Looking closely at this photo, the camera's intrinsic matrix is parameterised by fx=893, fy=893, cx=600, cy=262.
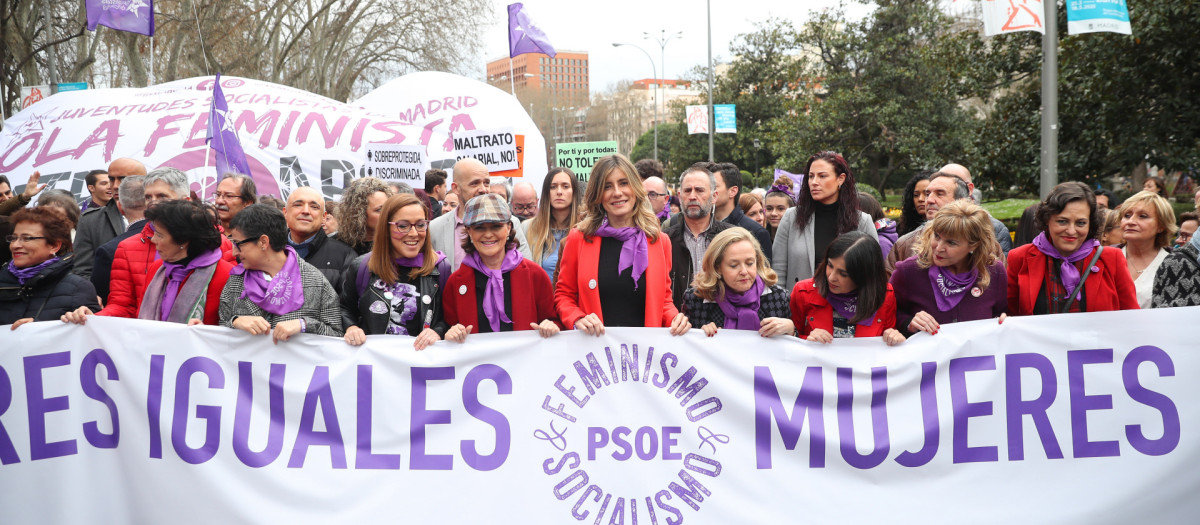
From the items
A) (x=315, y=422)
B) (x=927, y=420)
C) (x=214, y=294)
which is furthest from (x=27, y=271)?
(x=927, y=420)

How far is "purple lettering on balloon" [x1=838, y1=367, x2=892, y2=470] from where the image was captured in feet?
12.4

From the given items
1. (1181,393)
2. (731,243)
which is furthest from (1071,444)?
(731,243)

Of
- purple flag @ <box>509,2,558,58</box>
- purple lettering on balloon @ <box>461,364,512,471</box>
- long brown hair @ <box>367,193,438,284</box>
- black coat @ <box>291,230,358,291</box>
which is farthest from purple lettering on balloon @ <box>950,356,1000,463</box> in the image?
purple flag @ <box>509,2,558,58</box>

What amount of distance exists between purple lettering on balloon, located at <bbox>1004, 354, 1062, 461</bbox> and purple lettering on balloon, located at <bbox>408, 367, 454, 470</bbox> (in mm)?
2394

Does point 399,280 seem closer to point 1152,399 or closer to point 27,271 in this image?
point 27,271

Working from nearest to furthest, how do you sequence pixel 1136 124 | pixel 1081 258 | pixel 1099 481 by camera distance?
pixel 1099 481 → pixel 1081 258 → pixel 1136 124

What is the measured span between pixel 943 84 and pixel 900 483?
15987mm

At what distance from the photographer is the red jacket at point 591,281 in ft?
13.6

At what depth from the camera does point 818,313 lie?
408 cm

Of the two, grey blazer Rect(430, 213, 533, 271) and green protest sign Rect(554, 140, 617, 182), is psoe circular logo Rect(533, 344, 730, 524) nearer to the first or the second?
grey blazer Rect(430, 213, 533, 271)

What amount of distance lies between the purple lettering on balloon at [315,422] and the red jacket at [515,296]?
614 mm

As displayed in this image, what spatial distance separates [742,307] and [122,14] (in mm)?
13809

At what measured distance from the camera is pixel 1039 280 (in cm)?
412

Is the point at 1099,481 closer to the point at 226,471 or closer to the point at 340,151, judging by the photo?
the point at 226,471
